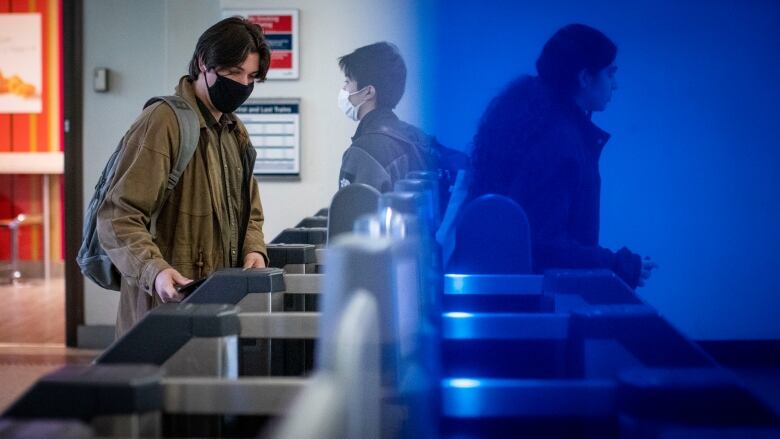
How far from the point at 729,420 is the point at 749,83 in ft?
14.2

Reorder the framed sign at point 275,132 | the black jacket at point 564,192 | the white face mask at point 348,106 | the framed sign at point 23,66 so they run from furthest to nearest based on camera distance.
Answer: the framed sign at point 23,66, the framed sign at point 275,132, the white face mask at point 348,106, the black jacket at point 564,192

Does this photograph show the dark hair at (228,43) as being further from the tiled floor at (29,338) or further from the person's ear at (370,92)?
the tiled floor at (29,338)

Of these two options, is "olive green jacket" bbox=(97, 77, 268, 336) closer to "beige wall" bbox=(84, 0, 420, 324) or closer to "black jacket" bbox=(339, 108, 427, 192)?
"black jacket" bbox=(339, 108, 427, 192)

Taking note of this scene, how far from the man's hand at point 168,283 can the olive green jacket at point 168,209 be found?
0.06 ft

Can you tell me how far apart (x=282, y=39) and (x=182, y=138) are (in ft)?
8.51

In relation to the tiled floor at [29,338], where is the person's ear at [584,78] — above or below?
above

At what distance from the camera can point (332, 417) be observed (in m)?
0.53

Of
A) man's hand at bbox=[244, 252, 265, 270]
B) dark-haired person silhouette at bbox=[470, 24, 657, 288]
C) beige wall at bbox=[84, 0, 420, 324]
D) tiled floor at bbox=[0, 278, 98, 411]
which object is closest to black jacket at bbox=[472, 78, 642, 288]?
dark-haired person silhouette at bbox=[470, 24, 657, 288]

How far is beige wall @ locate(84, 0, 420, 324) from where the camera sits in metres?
4.40

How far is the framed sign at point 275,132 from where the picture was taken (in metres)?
4.38

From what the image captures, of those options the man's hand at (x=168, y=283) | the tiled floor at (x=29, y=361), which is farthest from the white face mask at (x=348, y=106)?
the tiled floor at (x=29, y=361)

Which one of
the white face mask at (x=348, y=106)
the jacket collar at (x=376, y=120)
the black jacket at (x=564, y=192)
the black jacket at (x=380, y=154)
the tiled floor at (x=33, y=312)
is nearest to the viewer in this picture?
the black jacket at (x=564, y=192)

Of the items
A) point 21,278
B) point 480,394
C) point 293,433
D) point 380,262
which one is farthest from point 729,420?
point 21,278

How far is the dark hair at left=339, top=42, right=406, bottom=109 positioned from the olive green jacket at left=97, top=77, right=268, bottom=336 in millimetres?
810
